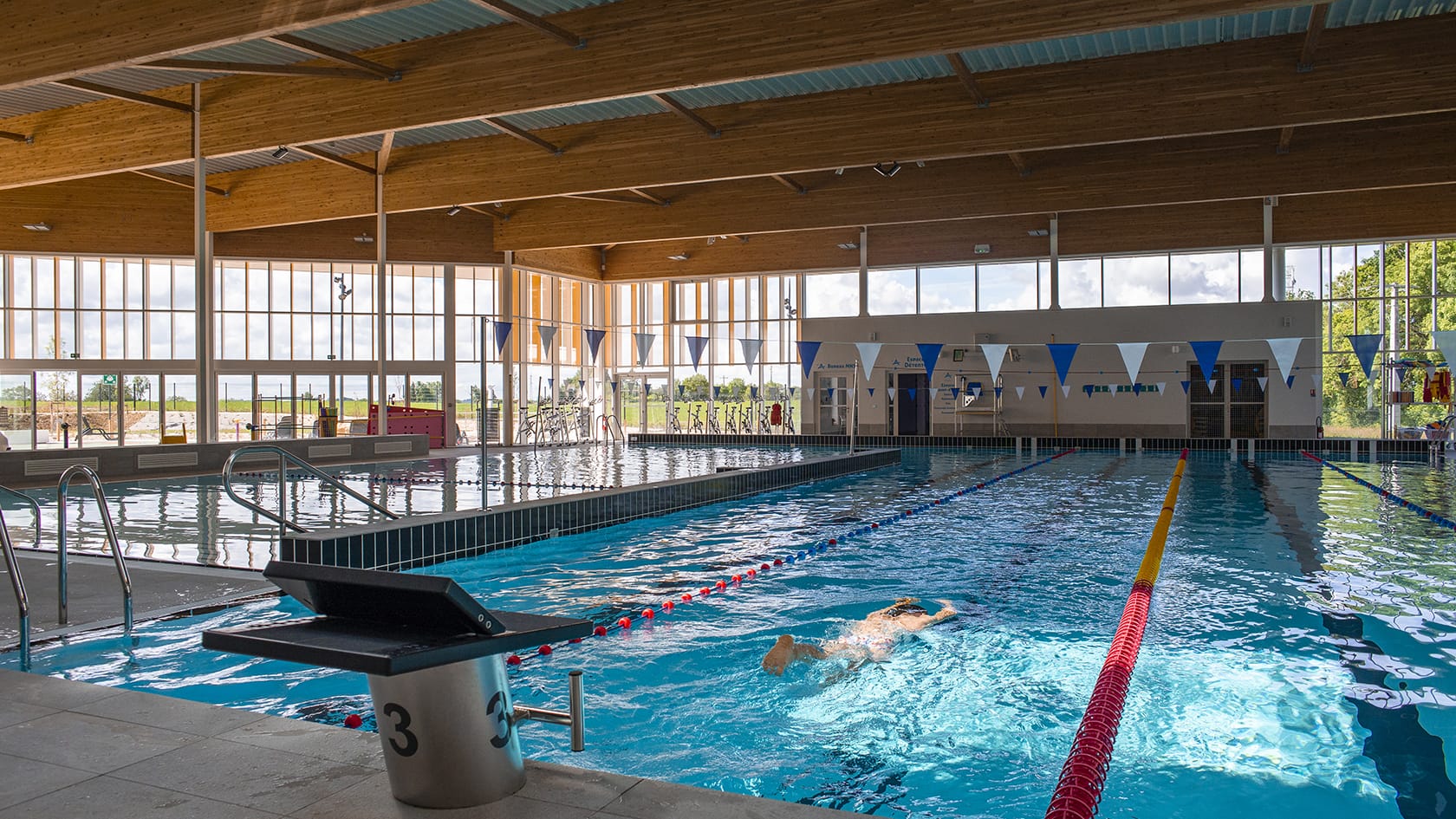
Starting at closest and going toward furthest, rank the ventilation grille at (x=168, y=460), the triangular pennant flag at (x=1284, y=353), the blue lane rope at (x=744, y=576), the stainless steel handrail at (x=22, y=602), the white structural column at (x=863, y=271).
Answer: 1. the stainless steel handrail at (x=22, y=602)
2. the blue lane rope at (x=744, y=576)
3. the ventilation grille at (x=168, y=460)
4. the triangular pennant flag at (x=1284, y=353)
5. the white structural column at (x=863, y=271)

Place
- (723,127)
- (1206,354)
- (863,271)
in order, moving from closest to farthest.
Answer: (723,127) → (1206,354) → (863,271)

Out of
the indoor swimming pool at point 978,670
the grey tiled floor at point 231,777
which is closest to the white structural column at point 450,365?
the indoor swimming pool at point 978,670

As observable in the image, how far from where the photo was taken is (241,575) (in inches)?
212

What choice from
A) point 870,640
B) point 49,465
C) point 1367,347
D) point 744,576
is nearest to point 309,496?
point 49,465

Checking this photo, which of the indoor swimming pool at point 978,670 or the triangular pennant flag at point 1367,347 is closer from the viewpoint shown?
the indoor swimming pool at point 978,670

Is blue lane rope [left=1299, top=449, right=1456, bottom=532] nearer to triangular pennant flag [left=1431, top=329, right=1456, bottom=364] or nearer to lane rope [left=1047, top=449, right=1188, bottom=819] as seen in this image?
triangular pennant flag [left=1431, top=329, right=1456, bottom=364]

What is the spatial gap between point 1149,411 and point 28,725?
20.9 metres

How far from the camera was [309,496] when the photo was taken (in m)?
10.7

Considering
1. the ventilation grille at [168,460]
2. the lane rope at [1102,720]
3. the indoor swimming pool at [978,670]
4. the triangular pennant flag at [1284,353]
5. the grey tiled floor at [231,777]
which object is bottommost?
the indoor swimming pool at [978,670]

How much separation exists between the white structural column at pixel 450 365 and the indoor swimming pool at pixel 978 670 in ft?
45.6

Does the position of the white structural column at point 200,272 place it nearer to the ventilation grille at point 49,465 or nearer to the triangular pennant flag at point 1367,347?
the ventilation grille at point 49,465

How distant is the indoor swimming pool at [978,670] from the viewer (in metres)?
3.16

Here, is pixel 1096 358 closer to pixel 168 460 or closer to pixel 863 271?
pixel 863 271

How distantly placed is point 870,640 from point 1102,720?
58.8 inches
